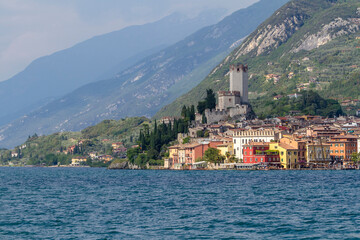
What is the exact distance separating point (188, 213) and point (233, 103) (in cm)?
12562

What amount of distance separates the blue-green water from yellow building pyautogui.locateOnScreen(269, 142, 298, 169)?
162ft

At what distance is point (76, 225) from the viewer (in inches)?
1992

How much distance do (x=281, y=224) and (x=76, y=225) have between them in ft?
47.6

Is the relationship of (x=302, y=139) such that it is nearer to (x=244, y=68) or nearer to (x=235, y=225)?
(x=244, y=68)

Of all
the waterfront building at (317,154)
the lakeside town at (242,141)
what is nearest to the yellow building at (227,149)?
the lakeside town at (242,141)

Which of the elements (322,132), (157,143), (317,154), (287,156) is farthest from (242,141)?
(157,143)

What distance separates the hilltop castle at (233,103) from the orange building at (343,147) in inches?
1593

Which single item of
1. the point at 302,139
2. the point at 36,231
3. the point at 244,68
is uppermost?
the point at 244,68

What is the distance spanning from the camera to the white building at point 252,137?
472ft

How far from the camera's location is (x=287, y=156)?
435 ft

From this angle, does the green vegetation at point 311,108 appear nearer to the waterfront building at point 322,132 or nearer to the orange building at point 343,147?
the waterfront building at point 322,132

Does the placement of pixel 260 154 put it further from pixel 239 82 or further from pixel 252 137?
pixel 239 82

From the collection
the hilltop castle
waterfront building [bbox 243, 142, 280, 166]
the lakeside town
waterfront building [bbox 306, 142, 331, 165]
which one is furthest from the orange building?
the hilltop castle

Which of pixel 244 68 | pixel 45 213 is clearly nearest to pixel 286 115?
pixel 244 68
